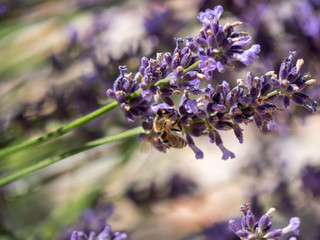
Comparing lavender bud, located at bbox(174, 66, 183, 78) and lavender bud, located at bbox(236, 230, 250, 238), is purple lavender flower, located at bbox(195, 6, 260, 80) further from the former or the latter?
lavender bud, located at bbox(236, 230, 250, 238)

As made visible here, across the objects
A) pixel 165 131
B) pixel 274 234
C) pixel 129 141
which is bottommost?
pixel 274 234

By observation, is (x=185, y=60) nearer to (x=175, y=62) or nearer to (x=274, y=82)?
(x=175, y=62)

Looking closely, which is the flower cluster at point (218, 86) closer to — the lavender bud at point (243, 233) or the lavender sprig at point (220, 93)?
the lavender sprig at point (220, 93)

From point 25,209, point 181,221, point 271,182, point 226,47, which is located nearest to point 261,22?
point 271,182

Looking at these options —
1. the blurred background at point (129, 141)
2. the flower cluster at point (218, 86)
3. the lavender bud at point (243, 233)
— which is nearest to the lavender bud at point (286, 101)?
the flower cluster at point (218, 86)

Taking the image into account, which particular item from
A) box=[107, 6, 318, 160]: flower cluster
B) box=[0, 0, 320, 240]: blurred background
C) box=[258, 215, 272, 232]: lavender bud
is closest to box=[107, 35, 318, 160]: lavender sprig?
box=[107, 6, 318, 160]: flower cluster

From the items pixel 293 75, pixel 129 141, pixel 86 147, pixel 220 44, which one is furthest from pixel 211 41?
pixel 129 141
